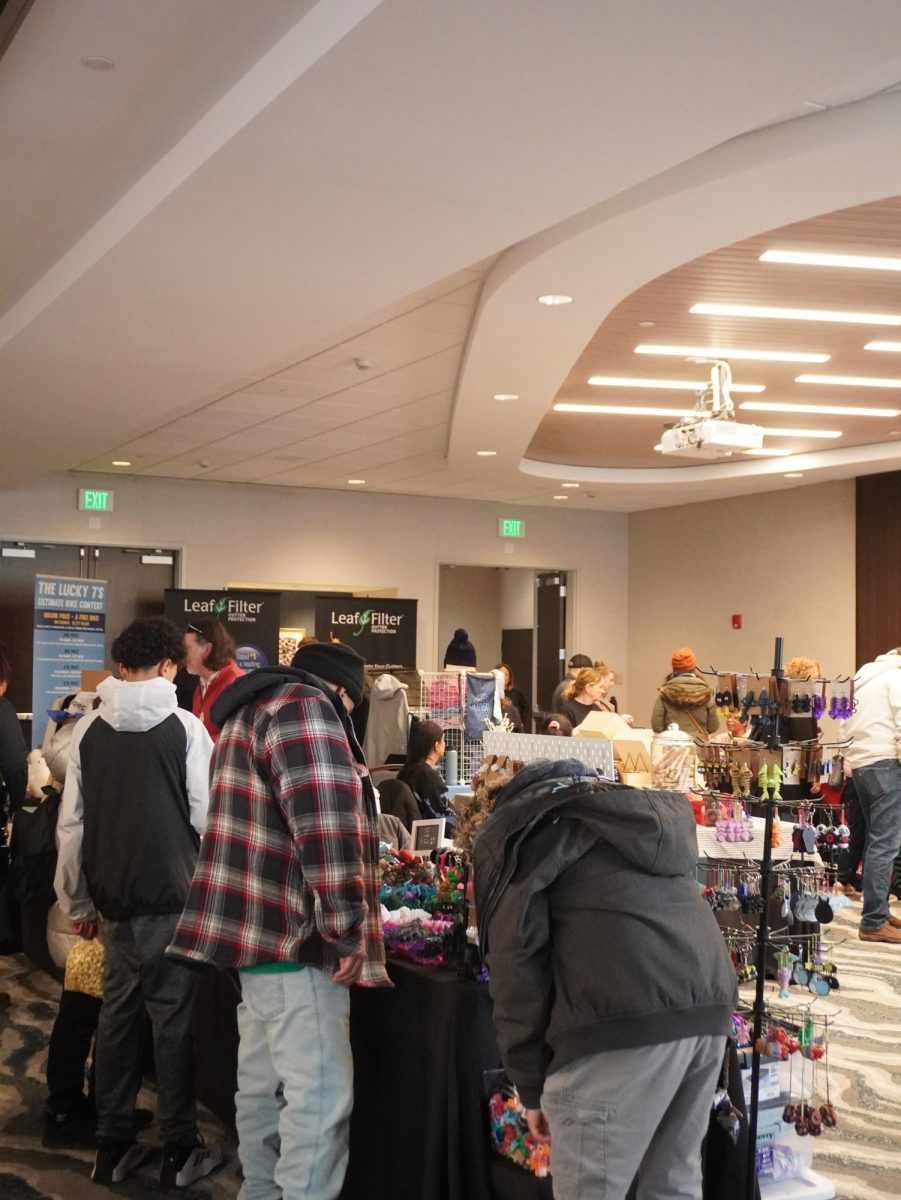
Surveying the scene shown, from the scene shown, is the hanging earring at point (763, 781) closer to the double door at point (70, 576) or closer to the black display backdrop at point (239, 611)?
the black display backdrop at point (239, 611)

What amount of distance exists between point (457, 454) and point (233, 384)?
291 centimetres

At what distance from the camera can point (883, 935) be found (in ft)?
22.5

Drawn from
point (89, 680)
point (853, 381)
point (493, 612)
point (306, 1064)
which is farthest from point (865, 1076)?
point (493, 612)

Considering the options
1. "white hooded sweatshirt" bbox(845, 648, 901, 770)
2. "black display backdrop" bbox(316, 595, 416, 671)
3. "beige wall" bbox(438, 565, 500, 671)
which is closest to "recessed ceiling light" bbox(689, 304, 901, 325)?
"white hooded sweatshirt" bbox(845, 648, 901, 770)

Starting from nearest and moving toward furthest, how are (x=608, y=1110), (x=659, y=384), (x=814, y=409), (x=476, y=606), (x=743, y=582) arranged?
(x=608, y=1110)
(x=659, y=384)
(x=814, y=409)
(x=743, y=582)
(x=476, y=606)

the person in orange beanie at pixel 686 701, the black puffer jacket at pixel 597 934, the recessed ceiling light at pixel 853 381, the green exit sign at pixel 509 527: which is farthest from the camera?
the green exit sign at pixel 509 527

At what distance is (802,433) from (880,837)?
13.9ft

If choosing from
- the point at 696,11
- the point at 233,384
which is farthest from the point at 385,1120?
the point at 233,384

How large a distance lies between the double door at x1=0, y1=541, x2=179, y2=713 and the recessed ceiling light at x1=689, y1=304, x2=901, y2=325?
720cm

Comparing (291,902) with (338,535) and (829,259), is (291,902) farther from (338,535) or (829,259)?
(338,535)

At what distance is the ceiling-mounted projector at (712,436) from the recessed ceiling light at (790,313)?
950 millimetres

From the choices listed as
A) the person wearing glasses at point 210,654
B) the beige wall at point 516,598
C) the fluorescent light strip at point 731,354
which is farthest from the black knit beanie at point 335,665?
the beige wall at point 516,598

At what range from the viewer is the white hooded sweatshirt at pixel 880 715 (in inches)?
266

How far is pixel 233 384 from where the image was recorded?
773 centimetres
